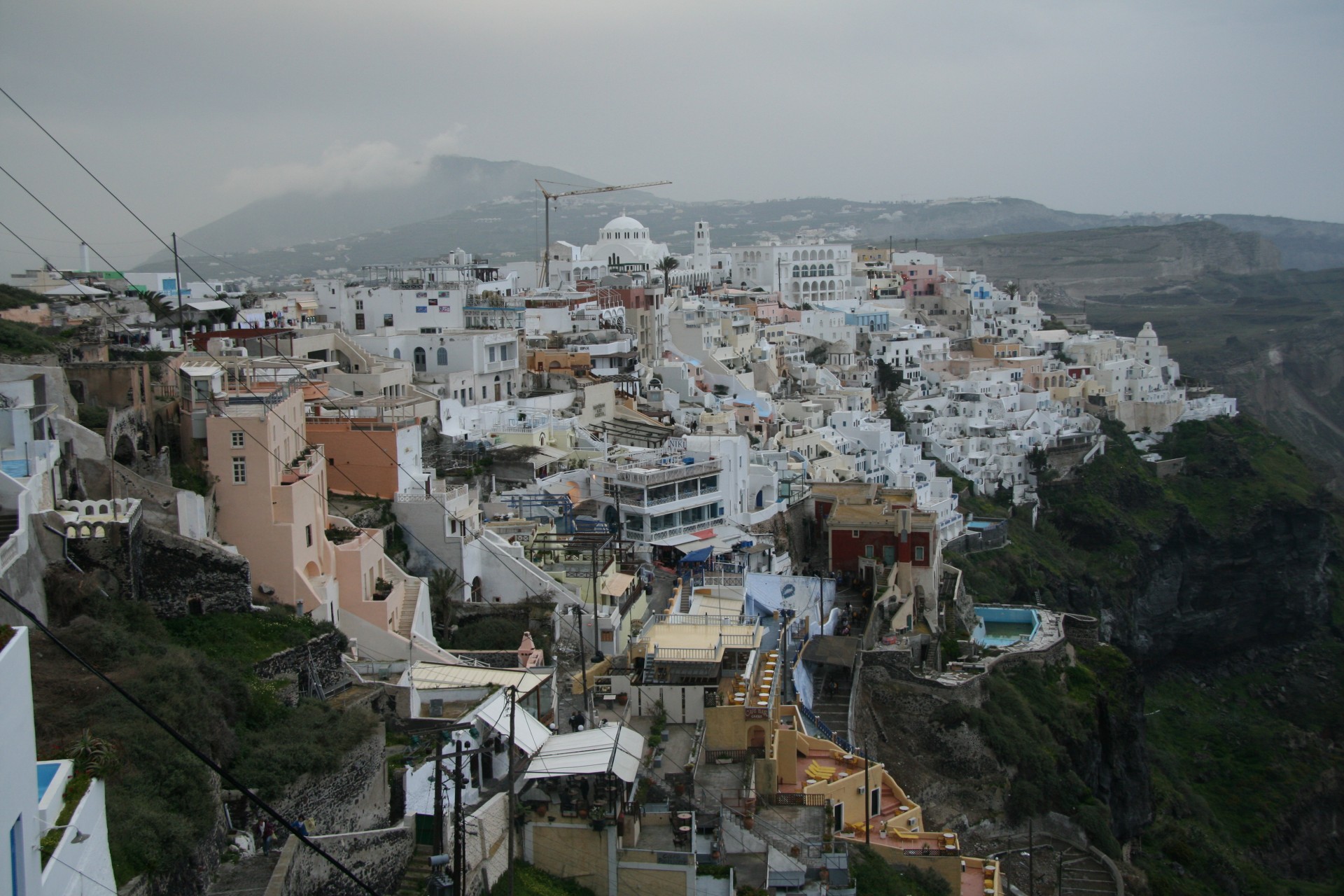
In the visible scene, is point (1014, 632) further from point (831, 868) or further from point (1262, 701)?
point (1262, 701)

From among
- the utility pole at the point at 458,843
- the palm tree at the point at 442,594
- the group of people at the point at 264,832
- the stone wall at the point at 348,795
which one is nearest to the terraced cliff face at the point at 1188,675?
the palm tree at the point at 442,594

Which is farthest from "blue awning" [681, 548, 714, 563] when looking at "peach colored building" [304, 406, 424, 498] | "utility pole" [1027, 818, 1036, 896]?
"utility pole" [1027, 818, 1036, 896]

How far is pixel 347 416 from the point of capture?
20.0m

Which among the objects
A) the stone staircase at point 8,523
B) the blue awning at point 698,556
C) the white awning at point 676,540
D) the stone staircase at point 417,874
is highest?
the stone staircase at point 8,523

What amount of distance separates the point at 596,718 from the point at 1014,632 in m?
14.7

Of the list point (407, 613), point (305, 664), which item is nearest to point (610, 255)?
point (407, 613)

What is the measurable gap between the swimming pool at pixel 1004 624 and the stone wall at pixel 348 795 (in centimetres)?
1555

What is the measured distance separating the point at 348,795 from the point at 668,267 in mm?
40903

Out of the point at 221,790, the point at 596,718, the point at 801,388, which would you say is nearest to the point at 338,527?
the point at 596,718

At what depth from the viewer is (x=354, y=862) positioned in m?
9.52

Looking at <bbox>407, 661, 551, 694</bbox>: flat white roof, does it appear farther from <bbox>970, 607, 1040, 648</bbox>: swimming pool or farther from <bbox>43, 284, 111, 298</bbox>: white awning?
<bbox>43, 284, 111, 298</bbox>: white awning

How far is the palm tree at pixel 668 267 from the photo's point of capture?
49.1 m

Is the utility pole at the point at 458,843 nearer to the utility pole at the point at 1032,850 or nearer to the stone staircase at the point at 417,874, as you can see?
the stone staircase at the point at 417,874

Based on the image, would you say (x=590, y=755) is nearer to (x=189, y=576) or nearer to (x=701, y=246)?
(x=189, y=576)
